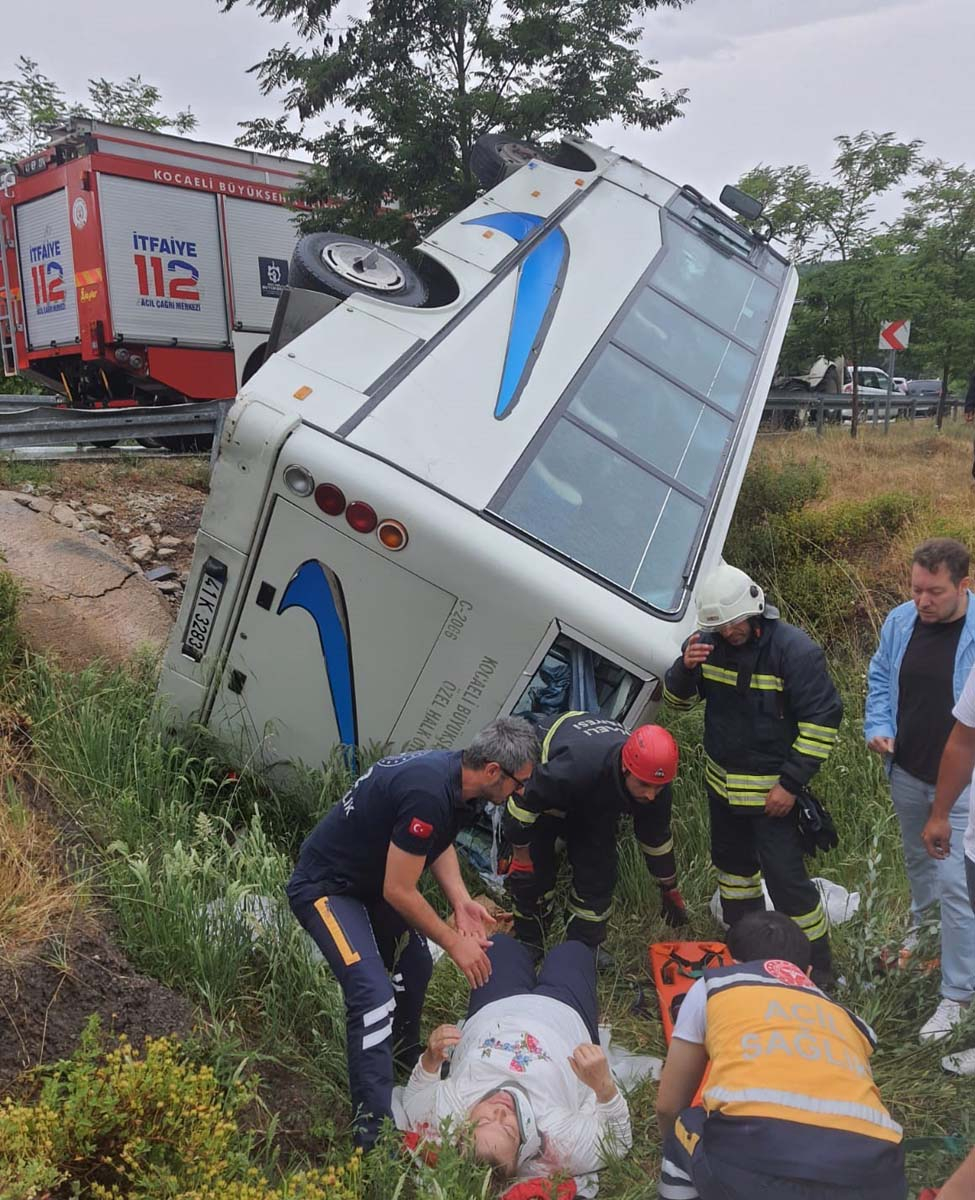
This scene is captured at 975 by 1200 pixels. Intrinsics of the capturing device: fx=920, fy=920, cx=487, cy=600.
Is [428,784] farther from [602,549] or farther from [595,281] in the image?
[595,281]

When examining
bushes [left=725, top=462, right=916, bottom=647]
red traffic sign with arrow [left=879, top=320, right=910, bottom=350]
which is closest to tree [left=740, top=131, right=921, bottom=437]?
red traffic sign with arrow [left=879, top=320, right=910, bottom=350]

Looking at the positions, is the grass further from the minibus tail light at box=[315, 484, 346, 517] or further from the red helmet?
the minibus tail light at box=[315, 484, 346, 517]

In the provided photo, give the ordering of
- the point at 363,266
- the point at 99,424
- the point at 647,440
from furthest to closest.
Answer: the point at 99,424
the point at 363,266
the point at 647,440

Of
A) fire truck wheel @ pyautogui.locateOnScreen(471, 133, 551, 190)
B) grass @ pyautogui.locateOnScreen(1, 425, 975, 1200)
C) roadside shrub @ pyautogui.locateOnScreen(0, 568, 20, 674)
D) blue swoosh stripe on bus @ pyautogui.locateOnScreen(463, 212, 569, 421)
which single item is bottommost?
roadside shrub @ pyautogui.locateOnScreen(0, 568, 20, 674)

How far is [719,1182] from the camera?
1.79 meters

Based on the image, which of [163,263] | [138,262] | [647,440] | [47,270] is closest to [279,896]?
[647,440]

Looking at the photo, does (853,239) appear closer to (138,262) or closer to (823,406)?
(823,406)

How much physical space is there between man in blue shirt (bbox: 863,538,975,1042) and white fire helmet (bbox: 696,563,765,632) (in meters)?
0.49

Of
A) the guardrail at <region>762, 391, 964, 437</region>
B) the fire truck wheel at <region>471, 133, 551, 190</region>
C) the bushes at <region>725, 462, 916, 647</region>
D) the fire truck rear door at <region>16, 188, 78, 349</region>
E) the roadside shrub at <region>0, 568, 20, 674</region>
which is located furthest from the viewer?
the guardrail at <region>762, 391, 964, 437</region>

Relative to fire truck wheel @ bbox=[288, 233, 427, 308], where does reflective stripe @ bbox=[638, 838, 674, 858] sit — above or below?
below

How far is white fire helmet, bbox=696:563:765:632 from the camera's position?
295 centimetres

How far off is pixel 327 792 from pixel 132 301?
25.2 feet

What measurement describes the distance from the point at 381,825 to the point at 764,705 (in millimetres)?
1364

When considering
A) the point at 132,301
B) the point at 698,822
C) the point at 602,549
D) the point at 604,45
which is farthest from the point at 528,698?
the point at 132,301
